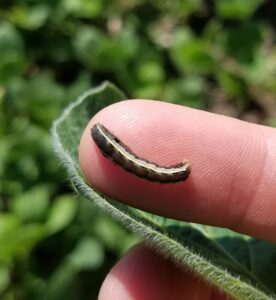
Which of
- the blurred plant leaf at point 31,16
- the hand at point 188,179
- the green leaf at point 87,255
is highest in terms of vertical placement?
the hand at point 188,179

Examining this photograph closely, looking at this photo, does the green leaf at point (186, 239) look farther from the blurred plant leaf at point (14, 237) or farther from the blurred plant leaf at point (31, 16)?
the blurred plant leaf at point (31, 16)

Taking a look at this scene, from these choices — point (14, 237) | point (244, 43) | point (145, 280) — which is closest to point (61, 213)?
point (14, 237)

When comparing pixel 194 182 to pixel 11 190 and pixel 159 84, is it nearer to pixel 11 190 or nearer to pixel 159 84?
pixel 11 190

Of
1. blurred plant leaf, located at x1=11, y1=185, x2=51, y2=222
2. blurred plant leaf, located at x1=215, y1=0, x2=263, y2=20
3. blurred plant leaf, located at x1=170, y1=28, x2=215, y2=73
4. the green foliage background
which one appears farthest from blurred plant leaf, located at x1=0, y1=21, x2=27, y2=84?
Result: blurred plant leaf, located at x1=215, y1=0, x2=263, y2=20

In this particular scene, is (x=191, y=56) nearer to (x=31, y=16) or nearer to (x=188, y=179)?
(x=31, y=16)

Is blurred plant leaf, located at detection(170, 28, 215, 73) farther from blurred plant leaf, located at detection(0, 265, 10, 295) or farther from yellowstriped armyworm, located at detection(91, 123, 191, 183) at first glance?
yellowstriped armyworm, located at detection(91, 123, 191, 183)

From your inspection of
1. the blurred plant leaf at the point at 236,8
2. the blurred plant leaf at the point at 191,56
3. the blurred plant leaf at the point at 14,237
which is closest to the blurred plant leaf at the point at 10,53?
the blurred plant leaf at the point at 14,237
